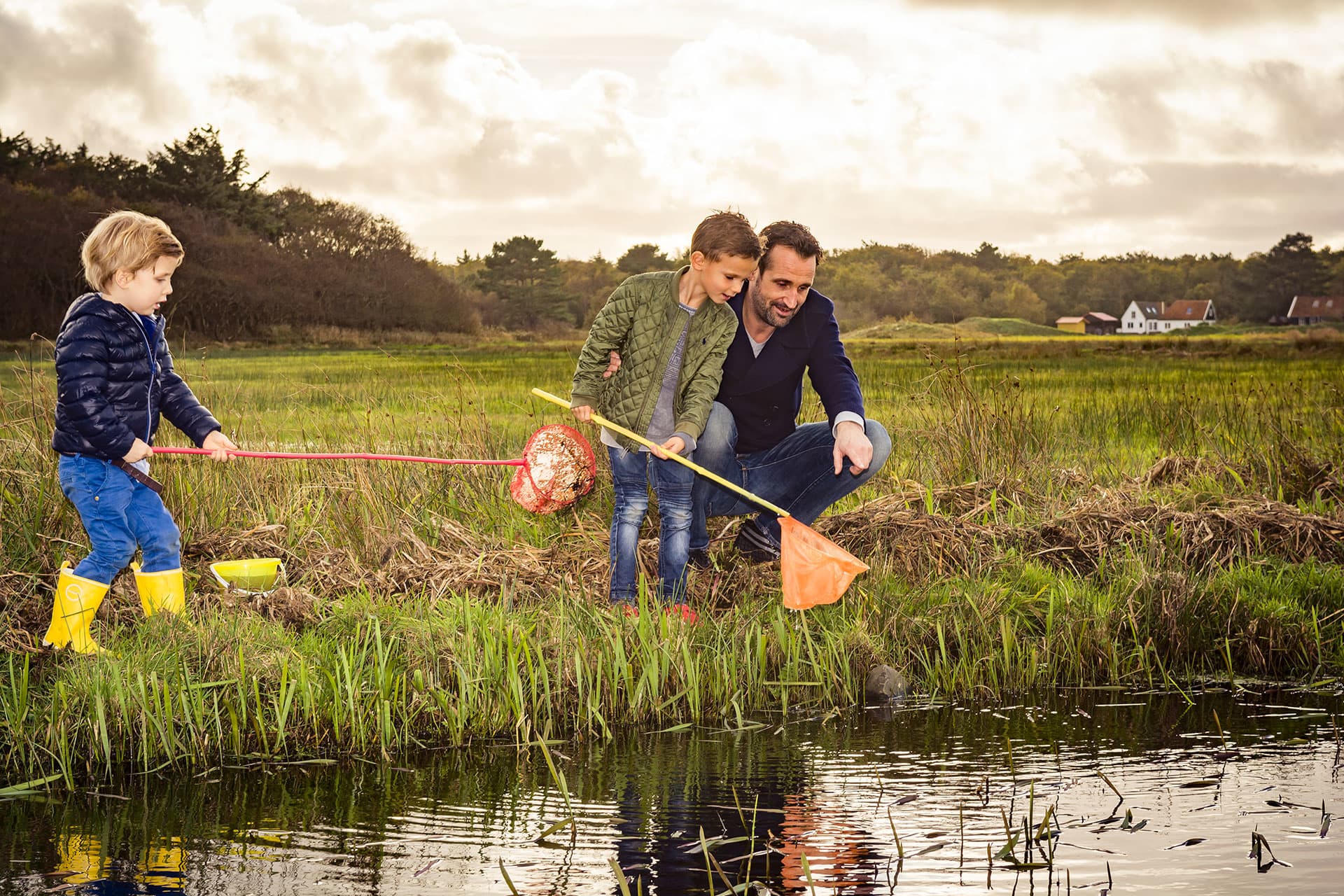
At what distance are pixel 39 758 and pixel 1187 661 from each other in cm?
470

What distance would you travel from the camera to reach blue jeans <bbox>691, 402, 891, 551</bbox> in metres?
5.82

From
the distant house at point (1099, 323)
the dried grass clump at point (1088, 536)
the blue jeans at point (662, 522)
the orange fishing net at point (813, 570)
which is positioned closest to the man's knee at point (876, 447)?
the dried grass clump at point (1088, 536)

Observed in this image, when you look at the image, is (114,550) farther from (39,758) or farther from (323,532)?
(323,532)

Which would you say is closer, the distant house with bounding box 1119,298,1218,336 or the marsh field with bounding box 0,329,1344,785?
the marsh field with bounding box 0,329,1344,785

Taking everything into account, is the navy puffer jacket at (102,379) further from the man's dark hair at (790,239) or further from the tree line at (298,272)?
the tree line at (298,272)

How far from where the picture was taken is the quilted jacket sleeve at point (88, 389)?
4.81 metres

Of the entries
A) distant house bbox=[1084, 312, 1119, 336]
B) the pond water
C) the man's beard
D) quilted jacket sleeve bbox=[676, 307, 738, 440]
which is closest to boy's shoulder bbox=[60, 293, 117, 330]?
the pond water

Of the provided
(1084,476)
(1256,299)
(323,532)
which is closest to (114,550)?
(323,532)

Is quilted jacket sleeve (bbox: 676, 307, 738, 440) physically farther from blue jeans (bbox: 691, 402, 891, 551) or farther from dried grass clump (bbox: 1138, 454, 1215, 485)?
dried grass clump (bbox: 1138, 454, 1215, 485)

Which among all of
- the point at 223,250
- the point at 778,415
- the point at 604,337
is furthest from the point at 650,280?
the point at 223,250

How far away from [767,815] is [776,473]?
2.55 meters

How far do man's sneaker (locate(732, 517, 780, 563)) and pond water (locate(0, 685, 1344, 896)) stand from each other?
1.32m

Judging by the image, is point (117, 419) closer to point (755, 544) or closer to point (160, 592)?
point (160, 592)

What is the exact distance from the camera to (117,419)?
489 cm
